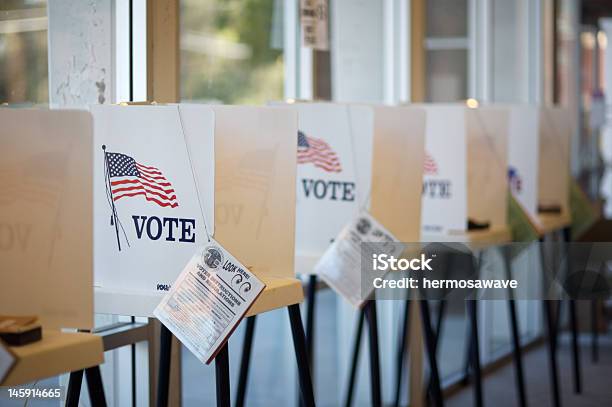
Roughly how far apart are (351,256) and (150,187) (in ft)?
1.90

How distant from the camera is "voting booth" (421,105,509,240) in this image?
306 cm

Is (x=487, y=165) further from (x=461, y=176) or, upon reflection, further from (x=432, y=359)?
(x=432, y=359)

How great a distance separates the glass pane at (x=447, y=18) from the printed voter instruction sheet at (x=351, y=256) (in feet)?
7.91

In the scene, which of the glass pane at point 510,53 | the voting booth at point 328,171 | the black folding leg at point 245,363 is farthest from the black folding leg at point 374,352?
the glass pane at point 510,53

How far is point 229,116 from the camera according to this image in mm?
2039

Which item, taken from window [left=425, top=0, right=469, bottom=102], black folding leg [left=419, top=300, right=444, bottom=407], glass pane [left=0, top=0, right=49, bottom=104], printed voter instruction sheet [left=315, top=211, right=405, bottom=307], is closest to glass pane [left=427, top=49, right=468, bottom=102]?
window [left=425, top=0, right=469, bottom=102]

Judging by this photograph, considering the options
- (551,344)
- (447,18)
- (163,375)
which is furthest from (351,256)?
(447,18)

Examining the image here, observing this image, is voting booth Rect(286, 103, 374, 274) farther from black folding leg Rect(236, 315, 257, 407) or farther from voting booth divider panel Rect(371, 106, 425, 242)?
black folding leg Rect(236, 315, 257, 407)

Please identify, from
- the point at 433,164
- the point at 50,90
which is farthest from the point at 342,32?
the point at 50,90

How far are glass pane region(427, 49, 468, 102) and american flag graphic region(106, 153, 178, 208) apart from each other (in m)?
2.80

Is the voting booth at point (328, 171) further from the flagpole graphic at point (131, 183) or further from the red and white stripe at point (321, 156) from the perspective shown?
the flagpole graphic at point (131, 183)

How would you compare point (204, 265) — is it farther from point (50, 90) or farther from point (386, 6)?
point (386, 6)

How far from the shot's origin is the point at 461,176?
→ 3.06m

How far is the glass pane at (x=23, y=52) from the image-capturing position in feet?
7.13
